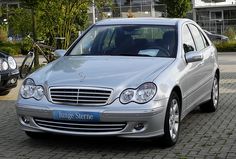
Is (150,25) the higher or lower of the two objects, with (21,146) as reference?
higher

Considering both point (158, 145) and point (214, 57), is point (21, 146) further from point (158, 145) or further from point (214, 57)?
point (214, 57)

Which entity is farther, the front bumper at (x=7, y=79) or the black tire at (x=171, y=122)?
the front bumper at (x=7, y=79)

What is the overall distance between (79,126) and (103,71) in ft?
2.43

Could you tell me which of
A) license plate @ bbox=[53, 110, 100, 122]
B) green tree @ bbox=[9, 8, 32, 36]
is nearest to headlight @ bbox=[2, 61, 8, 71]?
license plate @ bbox=[53, 110, 100, 122]

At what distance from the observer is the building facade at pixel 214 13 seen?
44.3m

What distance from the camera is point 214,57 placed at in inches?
351

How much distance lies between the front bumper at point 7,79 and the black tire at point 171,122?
16.4 feet

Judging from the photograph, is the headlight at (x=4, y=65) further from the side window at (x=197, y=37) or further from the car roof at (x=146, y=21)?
the side window at (x=197, y=37)

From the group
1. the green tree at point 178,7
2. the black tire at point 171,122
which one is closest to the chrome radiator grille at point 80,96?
the black tire at point 171,122

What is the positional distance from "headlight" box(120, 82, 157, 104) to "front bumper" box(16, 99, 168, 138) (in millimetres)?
61

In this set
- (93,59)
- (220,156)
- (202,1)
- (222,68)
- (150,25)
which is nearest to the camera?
(220,156)

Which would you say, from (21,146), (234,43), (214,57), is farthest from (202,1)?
(21,146)

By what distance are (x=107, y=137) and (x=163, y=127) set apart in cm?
65

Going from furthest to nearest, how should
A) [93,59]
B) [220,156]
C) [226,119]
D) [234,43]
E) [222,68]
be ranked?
[234,43] → [222,68] → [226,119] → [93,59] → [220,156]
